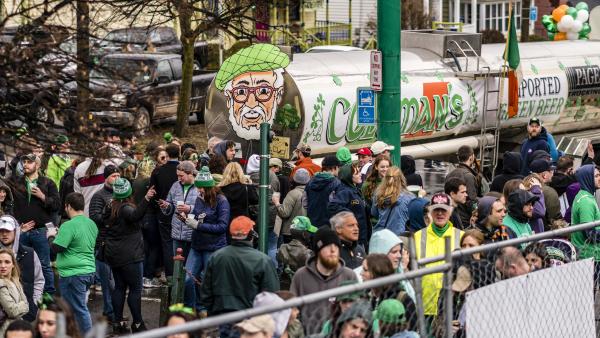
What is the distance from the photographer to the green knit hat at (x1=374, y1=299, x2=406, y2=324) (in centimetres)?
722

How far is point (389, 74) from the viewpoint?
47.5 feet

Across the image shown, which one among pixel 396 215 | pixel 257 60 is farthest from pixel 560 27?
pixel 396 215

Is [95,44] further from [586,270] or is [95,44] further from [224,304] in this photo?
[586,270]

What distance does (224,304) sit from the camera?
32.5 feet

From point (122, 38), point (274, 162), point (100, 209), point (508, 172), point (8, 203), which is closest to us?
point (122, 38)

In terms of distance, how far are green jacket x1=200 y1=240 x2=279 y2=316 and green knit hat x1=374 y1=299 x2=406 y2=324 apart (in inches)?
103

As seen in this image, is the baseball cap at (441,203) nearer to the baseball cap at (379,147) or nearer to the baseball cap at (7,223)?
the baseball cap at (379,147)

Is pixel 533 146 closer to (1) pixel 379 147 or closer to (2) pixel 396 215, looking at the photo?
(1) pixel 379 147

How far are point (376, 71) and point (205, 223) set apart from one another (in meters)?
3.20

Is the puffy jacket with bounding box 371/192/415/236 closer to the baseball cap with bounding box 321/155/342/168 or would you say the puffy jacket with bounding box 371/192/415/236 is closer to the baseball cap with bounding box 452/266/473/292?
the baseball cap with bounding box 321/155/342/168

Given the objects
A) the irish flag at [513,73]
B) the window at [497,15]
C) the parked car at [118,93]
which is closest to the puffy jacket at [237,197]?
the parked car at [118,93]

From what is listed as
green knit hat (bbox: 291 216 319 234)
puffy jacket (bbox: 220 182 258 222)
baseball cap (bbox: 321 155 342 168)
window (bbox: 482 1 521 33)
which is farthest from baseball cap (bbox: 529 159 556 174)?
window (bbox: 482 1 521 33)

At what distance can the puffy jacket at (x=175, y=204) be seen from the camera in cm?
1309

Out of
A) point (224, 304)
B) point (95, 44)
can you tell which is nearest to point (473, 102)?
point (224, 304)
